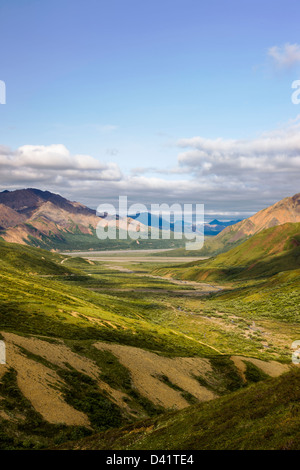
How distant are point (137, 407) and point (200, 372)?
18.7m

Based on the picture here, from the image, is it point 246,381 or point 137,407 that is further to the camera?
point 246,381

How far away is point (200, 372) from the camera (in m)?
52.2

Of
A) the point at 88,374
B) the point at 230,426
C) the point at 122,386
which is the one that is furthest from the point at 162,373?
the point at 230,426

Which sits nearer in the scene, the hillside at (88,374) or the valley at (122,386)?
the valley at (122,386)

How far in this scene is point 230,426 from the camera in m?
22.3

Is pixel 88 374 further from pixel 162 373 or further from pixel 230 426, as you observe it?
pixel 230 426

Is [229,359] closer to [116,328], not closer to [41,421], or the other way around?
[116,328]

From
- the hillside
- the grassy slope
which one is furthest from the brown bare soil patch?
the grassy slope

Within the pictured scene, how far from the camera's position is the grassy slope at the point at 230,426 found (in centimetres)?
1830

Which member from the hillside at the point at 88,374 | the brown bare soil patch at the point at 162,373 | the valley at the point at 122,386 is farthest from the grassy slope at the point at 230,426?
the brown bare soil patch at the point at 162,373

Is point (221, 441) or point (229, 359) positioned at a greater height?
point (221, 441)

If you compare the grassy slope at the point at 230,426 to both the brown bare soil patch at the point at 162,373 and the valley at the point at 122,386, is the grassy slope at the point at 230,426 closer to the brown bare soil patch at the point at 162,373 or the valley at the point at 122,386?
the valley at the point at 122,386

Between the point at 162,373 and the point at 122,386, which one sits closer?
the point at 122,386
